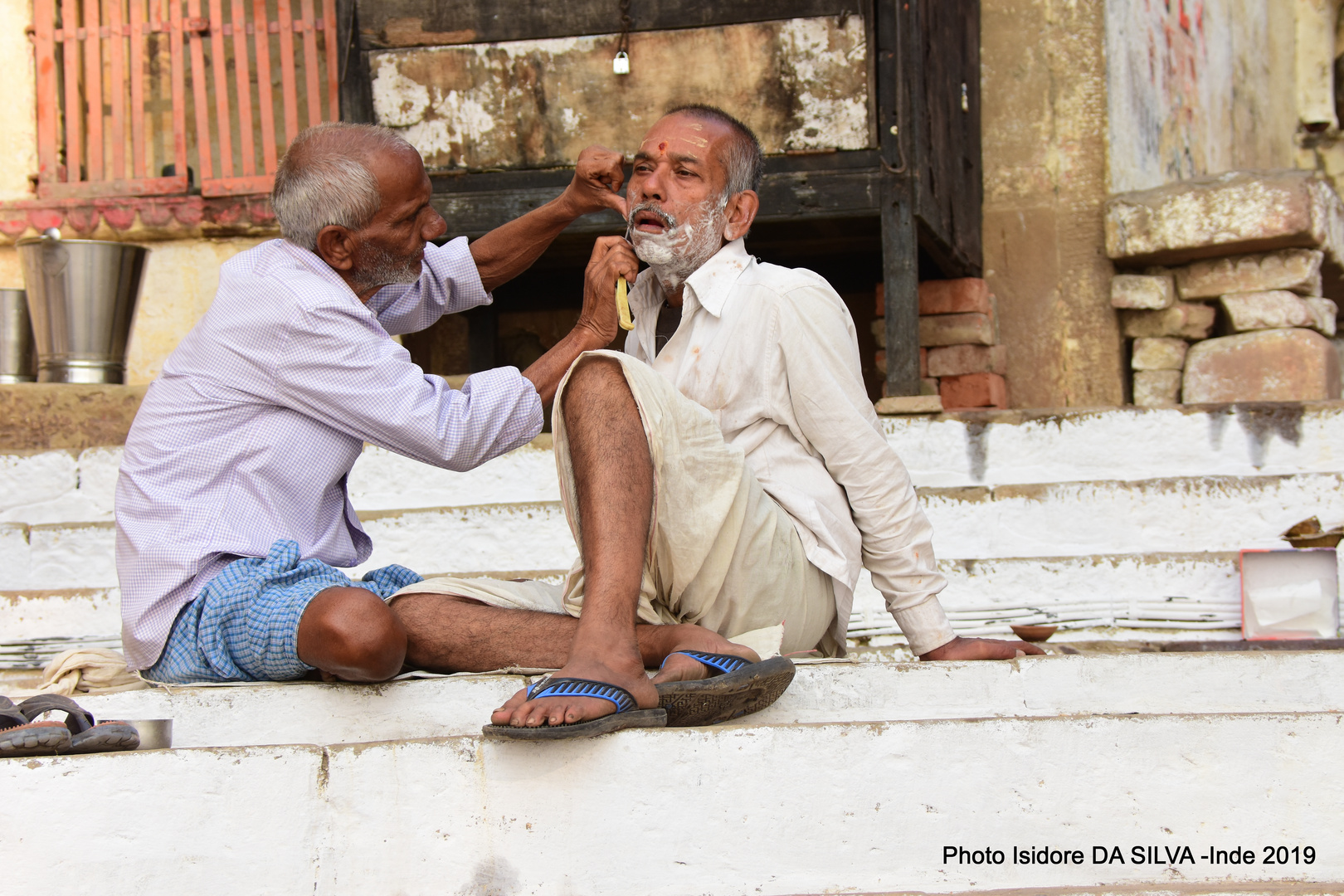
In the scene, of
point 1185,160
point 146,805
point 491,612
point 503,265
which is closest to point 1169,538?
point 503,265

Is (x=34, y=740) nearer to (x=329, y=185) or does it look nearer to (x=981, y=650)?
(x=329, y=185)

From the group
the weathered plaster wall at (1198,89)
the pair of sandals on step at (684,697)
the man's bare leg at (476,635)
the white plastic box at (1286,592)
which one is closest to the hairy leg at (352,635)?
the man's bare leg at (476,635)

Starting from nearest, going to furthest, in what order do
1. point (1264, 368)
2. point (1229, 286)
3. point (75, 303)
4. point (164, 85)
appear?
point (75, 303) < point (1264, 368) < point (1229, 286) < point (164, 85)

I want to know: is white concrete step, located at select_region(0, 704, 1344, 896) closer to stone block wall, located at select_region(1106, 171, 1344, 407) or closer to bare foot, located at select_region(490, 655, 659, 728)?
bare foot, located at select_region(490, 655, 659, 728)

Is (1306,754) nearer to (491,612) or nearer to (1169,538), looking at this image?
(491,612)

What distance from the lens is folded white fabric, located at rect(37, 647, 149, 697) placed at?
2.35 metres

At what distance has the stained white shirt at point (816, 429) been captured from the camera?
7.80 ft

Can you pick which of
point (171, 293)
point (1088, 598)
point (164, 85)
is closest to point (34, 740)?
point (1088, 598)

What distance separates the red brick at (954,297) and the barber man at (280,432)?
13.0ft

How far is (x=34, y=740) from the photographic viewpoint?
177 cm

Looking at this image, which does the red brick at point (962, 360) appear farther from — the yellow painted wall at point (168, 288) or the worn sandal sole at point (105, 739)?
the worn sandal sole at point (105, 739)

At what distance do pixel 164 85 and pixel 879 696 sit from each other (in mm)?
5740

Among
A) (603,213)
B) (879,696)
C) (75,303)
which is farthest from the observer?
(603,213)

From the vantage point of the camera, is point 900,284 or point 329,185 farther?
point 900,284
